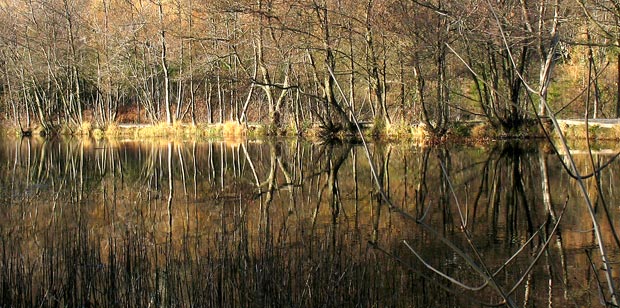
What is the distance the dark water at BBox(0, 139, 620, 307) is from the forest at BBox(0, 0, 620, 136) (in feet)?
9.15

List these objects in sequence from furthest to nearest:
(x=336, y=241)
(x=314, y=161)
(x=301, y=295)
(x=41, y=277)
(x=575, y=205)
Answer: (x=314, y=161) → (x=575, y=205) → (x=336, y=241) → (x=41, y=277) → (x=301, y=295)

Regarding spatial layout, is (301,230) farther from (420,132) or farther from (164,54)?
(164,54)

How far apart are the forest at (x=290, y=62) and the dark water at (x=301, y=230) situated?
110 inches

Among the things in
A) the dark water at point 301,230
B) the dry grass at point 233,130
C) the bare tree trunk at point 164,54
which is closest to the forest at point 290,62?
the bare tree trunk at point 164,54

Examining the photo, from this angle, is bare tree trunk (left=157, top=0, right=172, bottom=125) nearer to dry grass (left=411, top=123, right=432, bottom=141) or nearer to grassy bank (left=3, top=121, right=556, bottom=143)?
grassy bank (left=3, top=121, right=556, bottom=143)

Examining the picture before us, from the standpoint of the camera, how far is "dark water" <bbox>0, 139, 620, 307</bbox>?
4844mm

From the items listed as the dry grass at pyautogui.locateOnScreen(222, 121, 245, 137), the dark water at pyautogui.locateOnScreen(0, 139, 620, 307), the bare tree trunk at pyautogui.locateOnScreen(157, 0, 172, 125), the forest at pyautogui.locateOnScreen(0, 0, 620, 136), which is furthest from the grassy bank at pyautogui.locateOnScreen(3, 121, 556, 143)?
the dark water at pyautogui.locateOnScreen(0, 139, 620, 307)

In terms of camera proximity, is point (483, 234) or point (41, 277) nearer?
point (41, 277)

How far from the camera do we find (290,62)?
22656 millimetres

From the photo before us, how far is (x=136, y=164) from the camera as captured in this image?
16.8m

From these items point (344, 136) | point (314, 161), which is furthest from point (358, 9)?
point (314, 161)

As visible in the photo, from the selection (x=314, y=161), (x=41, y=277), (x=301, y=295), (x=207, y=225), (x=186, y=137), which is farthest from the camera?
(x=186, y=137)

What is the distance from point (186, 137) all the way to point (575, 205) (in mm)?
21323

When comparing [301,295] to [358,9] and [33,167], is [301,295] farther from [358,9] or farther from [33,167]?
[358,9]
